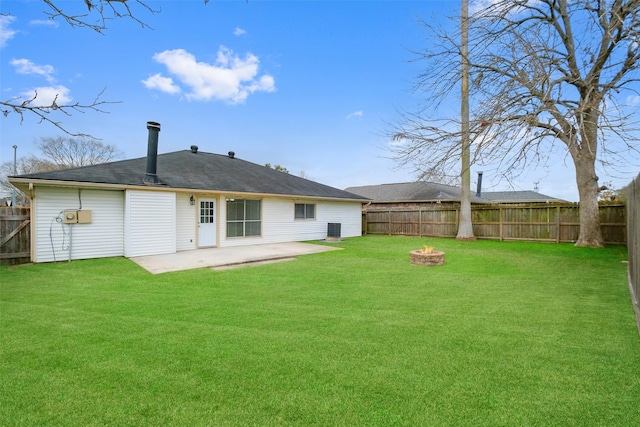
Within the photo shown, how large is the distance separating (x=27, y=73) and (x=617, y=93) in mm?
12438

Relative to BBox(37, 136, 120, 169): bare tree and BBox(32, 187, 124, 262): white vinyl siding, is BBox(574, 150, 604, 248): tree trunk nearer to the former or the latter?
BBox(32, 187, 124, 262): white vinyl siding

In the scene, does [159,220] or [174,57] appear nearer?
[159,220]

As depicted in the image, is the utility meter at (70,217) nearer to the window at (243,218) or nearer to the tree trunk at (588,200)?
the window at (243,218)

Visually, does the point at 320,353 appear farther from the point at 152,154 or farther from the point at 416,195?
the point at 416,195

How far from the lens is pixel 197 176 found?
40.4 ft

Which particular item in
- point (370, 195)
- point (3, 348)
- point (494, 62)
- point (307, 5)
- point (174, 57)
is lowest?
point (3, 348)

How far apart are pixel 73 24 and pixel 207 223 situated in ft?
31.8

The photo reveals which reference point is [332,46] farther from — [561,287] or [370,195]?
[370,195]

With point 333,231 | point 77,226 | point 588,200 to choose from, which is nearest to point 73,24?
point 77,226

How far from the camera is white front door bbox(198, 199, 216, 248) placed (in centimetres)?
1158

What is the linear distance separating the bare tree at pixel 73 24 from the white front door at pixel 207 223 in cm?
923

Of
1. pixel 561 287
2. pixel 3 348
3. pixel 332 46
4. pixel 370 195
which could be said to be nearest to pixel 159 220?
pixel 3 348

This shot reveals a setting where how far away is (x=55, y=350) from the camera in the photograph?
132 inches

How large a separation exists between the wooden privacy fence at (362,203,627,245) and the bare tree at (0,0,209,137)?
15.3 meters
